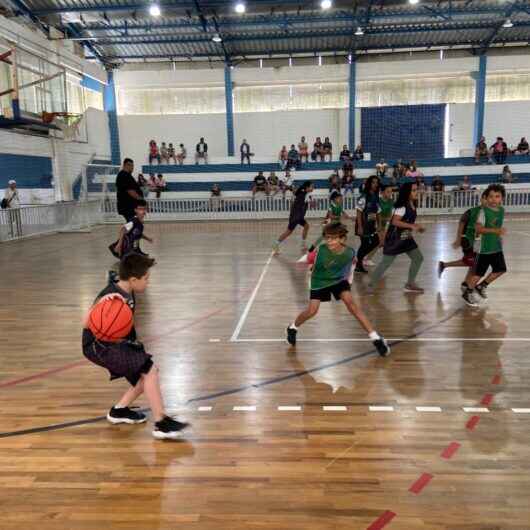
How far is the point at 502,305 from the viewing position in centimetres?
659

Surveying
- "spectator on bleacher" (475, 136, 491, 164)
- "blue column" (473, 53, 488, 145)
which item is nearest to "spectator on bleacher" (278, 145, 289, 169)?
"spectator on bleacher" (475, 136, 491, 164)

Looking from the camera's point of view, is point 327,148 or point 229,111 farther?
point 229,111

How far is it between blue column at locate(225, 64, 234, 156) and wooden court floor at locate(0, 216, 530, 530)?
71.0ft

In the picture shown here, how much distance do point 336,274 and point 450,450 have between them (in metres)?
2.05

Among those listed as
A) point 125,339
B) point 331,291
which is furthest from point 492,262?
point 125,339

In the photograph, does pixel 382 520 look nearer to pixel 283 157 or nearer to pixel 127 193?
pixel 127 193

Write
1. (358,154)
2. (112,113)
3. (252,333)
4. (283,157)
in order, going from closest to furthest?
(252,333) < (358,154) < (283,157) < (112,113)

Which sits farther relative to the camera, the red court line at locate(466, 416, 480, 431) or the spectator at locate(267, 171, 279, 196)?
the spectator at locate(267, 171, 279, 196)

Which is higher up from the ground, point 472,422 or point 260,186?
point 260,186

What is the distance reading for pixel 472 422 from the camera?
345 cm

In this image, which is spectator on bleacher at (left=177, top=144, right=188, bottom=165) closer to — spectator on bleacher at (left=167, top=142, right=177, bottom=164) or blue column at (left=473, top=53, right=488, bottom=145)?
spectator on bleacher at (left=167, top=142, right=177, bottom=164)

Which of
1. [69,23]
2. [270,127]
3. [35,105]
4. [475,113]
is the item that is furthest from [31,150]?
[475,113]

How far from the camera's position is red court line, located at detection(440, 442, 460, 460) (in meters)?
3.04

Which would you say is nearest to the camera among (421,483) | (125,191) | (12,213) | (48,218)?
(421,483)
